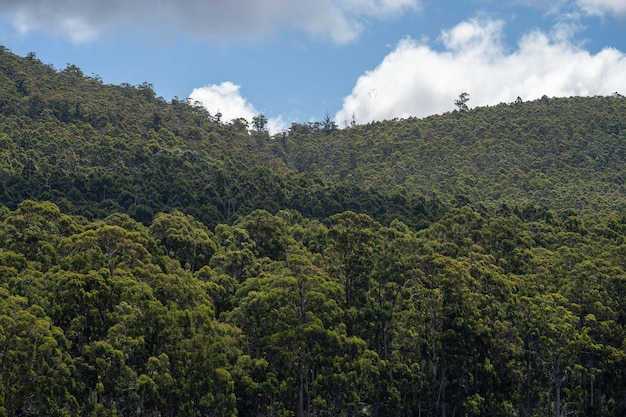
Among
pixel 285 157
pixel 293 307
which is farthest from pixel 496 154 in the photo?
pixel 293 307

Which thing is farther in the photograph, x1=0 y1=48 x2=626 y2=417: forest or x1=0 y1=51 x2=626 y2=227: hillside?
x1=0 y1=51 x2=626 y2=227: hillside

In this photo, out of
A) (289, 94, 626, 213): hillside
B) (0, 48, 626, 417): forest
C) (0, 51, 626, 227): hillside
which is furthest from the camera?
(289, 94, 626, 213): hillside

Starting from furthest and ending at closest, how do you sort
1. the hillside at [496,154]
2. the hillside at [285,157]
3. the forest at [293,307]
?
the hillside at [496,154], the hillside at [285,157], the forest at [293,307]

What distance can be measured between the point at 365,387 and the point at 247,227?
72.7 feet

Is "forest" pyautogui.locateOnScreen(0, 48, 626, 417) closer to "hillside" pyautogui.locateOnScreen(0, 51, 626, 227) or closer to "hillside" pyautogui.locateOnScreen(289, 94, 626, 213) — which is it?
"hillside" pyautogui.locateOnScreen(0, 51, 626, 227)

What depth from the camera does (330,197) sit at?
3123 inches

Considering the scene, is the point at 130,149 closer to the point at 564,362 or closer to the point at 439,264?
the point at 439,264

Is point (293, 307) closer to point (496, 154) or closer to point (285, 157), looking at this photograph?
point (496, 154)

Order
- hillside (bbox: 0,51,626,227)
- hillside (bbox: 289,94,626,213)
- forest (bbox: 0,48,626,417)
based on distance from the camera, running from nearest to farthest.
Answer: forest (bbox: 0,48,626,417)
hillside (bbox: 0,51,626,227)
hillside (bbox: 289,94,626,213)

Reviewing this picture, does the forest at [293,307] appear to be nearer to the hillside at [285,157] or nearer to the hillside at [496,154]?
the hillside at [285,157]

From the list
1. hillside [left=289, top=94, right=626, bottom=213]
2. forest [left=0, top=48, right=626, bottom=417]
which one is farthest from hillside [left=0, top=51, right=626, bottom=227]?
forest [left=0, top=48, right=626, bottom=417]

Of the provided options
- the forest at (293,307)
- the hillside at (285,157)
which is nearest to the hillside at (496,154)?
the hillside at (285,157)

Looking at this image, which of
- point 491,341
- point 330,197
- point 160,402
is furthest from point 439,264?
point 330,197

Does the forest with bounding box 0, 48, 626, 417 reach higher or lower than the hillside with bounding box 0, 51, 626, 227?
lower
